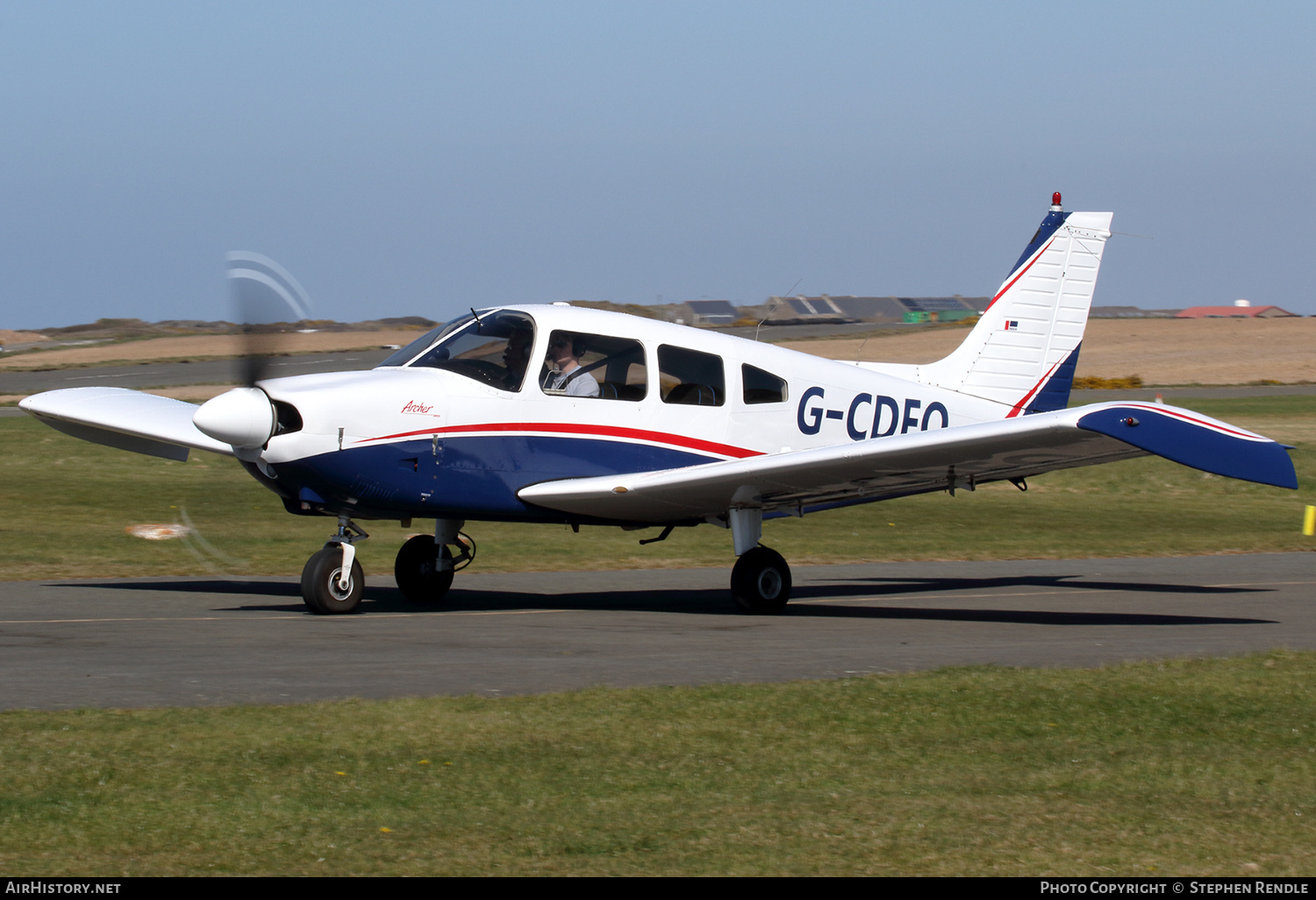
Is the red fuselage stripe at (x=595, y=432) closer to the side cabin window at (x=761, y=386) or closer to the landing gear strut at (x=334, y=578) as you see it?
the side cabin window at (x=761, y=386)

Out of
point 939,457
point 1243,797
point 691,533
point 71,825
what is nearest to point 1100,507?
point 691,533

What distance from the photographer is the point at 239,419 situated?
10469mm

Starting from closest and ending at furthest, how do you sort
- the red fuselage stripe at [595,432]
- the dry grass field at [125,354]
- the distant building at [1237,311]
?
1. the red fuselage stripe at [595,432]
2. the dry grass field at [125,354]
3. the distant building at [1237,311]

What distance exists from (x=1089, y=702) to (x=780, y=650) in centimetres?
277

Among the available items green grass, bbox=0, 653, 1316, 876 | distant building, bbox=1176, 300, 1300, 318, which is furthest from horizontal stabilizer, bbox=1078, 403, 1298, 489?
distant building, bbox=1176, 300, 1300, 318

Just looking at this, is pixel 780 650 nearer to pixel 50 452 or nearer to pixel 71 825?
pixel 71 825

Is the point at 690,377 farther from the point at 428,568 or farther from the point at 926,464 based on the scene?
the point at 428,568

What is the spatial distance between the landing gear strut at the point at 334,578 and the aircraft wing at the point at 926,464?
1505mm

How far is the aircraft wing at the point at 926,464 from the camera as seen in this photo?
9.71 m

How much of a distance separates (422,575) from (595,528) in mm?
8978

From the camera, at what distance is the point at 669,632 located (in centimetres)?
1087

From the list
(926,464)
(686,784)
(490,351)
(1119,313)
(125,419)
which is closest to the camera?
(686,784)

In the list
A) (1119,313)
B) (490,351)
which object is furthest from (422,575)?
(1119,313)

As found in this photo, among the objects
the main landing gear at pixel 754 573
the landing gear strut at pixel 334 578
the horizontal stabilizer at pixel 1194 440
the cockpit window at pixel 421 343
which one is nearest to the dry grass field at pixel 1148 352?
the cockpit window at pixel 421 343
